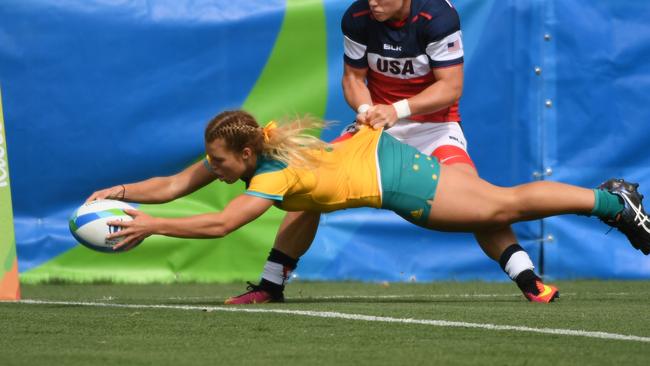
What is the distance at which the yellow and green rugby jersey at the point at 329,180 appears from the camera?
5551mm

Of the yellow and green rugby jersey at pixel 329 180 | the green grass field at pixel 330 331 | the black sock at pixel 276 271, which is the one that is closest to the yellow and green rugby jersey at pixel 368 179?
the yellow and green rugby jersey at pixel 329 180

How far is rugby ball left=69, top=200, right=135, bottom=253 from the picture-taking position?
5492 mm

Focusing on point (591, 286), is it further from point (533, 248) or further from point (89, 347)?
point (89, 347)

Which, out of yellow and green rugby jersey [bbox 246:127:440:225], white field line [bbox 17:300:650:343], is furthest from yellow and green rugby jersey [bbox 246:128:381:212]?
white field line [bbox 17:300:650:343]

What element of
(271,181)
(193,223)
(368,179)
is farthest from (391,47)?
(193,223)

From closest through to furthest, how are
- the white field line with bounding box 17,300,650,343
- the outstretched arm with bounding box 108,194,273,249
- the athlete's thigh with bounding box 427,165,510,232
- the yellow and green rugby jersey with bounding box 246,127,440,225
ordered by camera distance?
1. the white field line with bounding box 17,300,650,343
2. the outstretched arm with bounding box 108,194,273,249
3. the yellow and green rugby jersey with bounding box 246,127,440,225
4. the athlete's thigh with bounding box 427,165,510,232

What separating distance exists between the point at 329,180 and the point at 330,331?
0.98m

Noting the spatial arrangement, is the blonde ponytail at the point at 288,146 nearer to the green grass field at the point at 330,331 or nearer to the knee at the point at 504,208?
the green grass field at the point at 330,331

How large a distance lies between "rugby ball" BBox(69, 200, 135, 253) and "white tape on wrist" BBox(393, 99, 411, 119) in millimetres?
1499

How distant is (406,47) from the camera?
663cm

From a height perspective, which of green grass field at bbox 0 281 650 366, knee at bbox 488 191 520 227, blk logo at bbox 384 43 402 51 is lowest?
green grass field at bbox 0 281 650 366

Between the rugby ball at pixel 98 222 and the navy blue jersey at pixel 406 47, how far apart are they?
1772mm

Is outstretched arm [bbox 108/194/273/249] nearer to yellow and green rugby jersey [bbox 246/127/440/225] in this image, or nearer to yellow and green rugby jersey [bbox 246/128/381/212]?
yellow and green rugby jersey [bbox 246/128/381/212]

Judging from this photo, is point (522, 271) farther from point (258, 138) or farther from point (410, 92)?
point (258, 138)
